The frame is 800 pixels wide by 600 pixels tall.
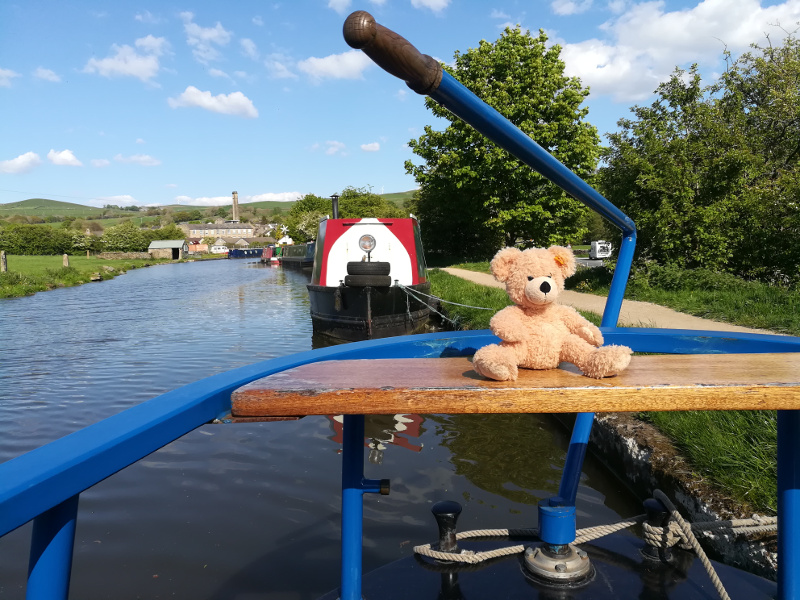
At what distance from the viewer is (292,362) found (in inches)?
66.2

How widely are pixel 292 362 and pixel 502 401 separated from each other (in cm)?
72

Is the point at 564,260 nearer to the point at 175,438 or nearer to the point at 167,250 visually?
the point at 175,438

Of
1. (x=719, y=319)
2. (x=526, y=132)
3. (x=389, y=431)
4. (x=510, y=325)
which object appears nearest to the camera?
(x=510, y=325)

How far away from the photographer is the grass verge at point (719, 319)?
329 cm

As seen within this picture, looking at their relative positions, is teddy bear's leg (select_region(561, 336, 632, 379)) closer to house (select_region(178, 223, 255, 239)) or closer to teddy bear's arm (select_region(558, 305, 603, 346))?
teddy bear's arm (select_region(558, 305, 603, 346))

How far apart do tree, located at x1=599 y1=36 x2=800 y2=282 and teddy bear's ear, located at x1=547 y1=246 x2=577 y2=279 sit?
12.1 m

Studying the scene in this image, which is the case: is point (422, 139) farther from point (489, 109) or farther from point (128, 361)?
point (489, 109)

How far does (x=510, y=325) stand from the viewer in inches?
68.8

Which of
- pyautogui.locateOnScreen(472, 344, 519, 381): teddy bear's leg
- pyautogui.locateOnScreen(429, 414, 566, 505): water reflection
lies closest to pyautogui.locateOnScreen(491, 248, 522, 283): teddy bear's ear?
pyautogui.locateOnScreen(472, 344, 519, 381): teddy bear's leg

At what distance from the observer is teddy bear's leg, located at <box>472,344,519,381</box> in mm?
1315

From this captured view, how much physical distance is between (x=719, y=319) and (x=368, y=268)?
5.94 metres

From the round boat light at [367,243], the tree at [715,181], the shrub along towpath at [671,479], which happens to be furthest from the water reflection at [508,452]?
the tree at [715,181]

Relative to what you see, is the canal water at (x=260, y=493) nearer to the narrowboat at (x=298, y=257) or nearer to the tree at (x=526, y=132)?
the tree at (x=526, y=132)

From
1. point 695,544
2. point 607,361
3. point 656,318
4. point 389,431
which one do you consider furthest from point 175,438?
point 656,318
